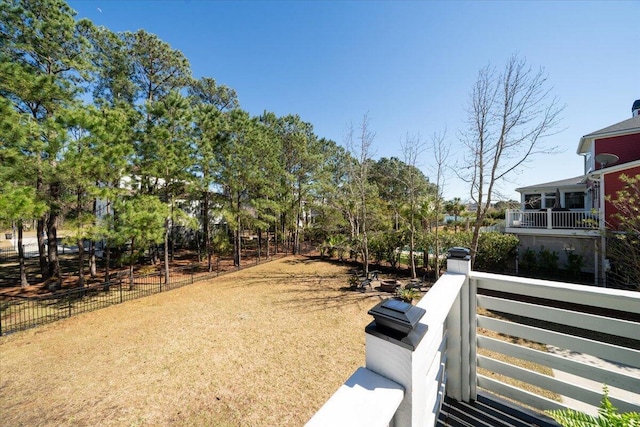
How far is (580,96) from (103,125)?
1467cm

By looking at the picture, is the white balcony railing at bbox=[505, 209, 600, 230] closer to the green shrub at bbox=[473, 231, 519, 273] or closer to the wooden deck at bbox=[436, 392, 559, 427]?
the green shrub at bbox=[473, 231, 519, 273]

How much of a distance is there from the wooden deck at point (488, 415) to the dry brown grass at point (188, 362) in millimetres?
2248

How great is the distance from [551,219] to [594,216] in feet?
4.68

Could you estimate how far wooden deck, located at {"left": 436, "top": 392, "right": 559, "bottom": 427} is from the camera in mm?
2234

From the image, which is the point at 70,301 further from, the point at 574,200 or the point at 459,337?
the point at 574,200

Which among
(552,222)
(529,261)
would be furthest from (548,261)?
(552,222)

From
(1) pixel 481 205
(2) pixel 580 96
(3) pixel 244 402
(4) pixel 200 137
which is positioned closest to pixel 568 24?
(2) pixel 580 96

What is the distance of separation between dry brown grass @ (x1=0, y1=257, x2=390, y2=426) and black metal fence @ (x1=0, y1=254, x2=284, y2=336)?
63 cm

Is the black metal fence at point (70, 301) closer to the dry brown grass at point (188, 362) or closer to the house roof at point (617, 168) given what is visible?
the dry brown grass at point (188, 362)

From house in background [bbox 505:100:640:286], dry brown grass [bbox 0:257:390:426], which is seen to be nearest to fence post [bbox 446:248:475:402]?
dry brown grass [bbox 0:257:390:426]

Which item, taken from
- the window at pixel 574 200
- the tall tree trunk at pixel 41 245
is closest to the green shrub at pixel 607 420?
the tall tree trunk at pixel 41 245

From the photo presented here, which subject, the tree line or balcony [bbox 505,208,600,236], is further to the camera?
balcony [bbox 505,208,600,236]

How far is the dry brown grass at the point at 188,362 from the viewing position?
155 inches

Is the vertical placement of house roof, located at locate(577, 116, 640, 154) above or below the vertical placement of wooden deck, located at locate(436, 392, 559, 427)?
above
